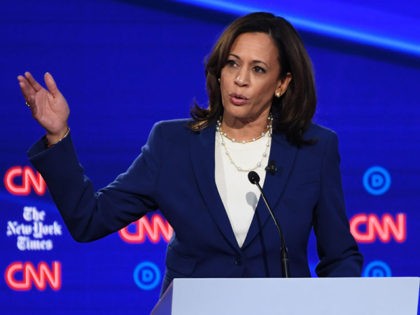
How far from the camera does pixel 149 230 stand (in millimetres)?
3531

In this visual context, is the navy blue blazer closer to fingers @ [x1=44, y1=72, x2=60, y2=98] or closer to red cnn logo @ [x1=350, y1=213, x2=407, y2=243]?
fingers @ [x1=44, y1=72, x2=60, y2=98]

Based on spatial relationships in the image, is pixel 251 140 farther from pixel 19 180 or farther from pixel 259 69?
pixel 19 180

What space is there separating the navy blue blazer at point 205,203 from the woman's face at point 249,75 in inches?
4.7

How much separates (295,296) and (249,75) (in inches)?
31.7

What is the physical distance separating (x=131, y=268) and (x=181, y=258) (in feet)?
3.52

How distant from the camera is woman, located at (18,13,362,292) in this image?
2.46 m

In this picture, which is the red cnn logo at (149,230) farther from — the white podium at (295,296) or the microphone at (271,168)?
the white podium at (295,296)

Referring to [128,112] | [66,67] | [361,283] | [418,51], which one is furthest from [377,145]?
[361,283]

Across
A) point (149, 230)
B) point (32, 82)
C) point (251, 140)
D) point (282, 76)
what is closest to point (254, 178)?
point (251, 140)

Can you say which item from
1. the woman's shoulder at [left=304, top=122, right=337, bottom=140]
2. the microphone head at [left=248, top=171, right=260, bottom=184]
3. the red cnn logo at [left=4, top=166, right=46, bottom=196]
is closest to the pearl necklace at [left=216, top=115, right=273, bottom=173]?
the woman's shoulder at [left=304, top=122, right=337, bottom=140]

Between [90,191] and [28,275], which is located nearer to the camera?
[90,191]

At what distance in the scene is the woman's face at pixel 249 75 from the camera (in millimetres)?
Answer: 2551

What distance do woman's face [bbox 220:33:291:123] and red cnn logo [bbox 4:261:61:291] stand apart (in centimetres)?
116

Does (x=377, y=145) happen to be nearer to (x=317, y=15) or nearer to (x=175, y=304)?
(x=317, y=15)
